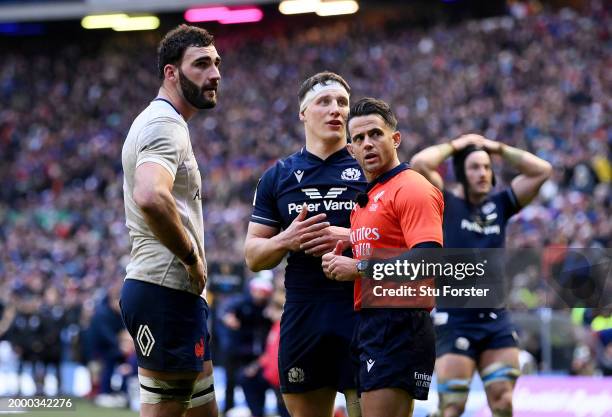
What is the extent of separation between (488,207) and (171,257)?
3.23 meters

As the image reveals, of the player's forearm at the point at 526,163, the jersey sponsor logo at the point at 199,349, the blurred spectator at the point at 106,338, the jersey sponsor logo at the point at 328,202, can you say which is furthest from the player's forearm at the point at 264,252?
the blurred spectator at the point at 106,338

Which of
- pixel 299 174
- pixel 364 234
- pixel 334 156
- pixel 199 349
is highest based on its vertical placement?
pixel 334 156

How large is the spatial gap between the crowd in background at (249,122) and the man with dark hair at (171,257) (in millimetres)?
11284

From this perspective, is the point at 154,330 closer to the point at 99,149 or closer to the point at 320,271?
the point at 320,271

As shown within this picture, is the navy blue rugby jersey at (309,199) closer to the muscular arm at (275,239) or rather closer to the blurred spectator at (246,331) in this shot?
the muscular arm at (275,239)

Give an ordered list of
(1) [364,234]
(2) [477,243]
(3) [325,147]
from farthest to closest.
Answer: (2) [477,243] → (3) [325,147] → (1) [364,234]

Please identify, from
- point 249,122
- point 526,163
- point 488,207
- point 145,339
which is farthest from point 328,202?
point 249,122

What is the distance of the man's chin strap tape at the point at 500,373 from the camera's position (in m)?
7.44

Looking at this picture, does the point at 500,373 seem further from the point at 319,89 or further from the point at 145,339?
the point at 145,339


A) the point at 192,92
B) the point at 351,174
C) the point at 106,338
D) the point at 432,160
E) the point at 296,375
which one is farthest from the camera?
the point at 106,338

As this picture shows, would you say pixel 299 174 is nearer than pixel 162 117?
No

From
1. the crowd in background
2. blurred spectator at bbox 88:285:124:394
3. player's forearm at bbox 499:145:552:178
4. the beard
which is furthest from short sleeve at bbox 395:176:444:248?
the crowd in background

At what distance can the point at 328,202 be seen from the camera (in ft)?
19.4

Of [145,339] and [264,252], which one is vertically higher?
[264,252]
